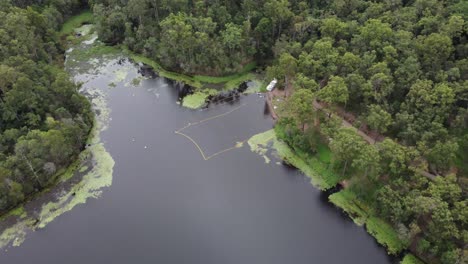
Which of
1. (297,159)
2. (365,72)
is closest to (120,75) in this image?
(297,159)

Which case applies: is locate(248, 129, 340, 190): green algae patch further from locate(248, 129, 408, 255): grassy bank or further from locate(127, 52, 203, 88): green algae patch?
locate(127, 52, 203, 88): green algae patch

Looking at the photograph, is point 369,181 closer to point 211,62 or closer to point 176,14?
point 211,62

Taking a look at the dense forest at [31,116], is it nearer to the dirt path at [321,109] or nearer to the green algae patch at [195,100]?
the green algae patch at [195,100]

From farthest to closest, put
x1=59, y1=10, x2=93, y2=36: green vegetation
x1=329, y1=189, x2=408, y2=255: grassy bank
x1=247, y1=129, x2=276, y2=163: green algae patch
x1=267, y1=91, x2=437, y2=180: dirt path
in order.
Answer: x1=59, y1=10, x2=93, y2=36: green vegetation
x1=247, y1=129, x2=276, y2=163: green algae patch
x1=267, y1=91, x2=437, y2=180: dirt path
x1=329, y1=189, x2=408, y2=255: grassy bank

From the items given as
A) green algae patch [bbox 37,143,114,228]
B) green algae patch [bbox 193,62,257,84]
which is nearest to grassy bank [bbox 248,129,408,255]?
green algae patch [bbox 193,62,257,84]

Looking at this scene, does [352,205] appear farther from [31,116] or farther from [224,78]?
[31,116]

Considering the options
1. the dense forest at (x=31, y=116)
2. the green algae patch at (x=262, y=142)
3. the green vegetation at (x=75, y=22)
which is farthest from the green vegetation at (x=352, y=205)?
the green vegetation at (x=75, y=22)

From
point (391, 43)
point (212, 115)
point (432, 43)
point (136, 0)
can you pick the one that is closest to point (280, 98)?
point (212, 115)
